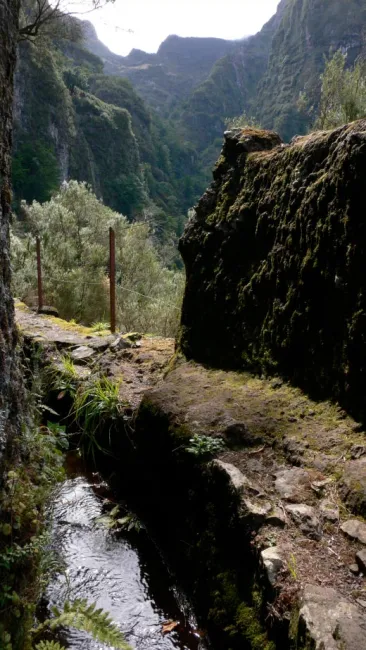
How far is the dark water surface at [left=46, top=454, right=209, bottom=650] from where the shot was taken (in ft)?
9.80

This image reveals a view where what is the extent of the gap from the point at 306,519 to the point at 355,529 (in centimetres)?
27

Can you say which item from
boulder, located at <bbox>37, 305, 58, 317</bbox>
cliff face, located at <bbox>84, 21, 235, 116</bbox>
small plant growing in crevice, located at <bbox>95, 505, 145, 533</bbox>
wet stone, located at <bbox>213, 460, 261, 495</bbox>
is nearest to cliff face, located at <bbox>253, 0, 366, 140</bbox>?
cliff face, located at <bbox>84, 21, 235, 116</bbox>

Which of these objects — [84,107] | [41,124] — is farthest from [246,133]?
[84,107]

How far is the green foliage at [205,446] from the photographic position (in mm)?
3508

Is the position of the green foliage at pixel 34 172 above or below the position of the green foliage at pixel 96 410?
above

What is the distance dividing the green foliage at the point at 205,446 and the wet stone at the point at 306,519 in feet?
2.64

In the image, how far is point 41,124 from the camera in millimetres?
55125

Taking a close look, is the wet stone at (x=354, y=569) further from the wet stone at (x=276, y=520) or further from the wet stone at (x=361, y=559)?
the wet stone at (x=276, y=520)

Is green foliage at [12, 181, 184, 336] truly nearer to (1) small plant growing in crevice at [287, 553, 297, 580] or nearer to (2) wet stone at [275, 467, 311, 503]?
(2) wet stone at [275, 467, 311, 503]

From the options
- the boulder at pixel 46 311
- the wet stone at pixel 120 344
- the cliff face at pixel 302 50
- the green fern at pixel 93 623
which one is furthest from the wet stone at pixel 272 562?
the cliff face at pixel 302 50

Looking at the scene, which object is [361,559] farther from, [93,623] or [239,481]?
[93,623]

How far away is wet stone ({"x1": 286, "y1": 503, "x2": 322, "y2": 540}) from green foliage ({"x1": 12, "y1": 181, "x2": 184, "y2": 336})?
8070 mm

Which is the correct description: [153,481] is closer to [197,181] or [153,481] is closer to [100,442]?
[100,442]

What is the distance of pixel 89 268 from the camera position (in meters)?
16.8
